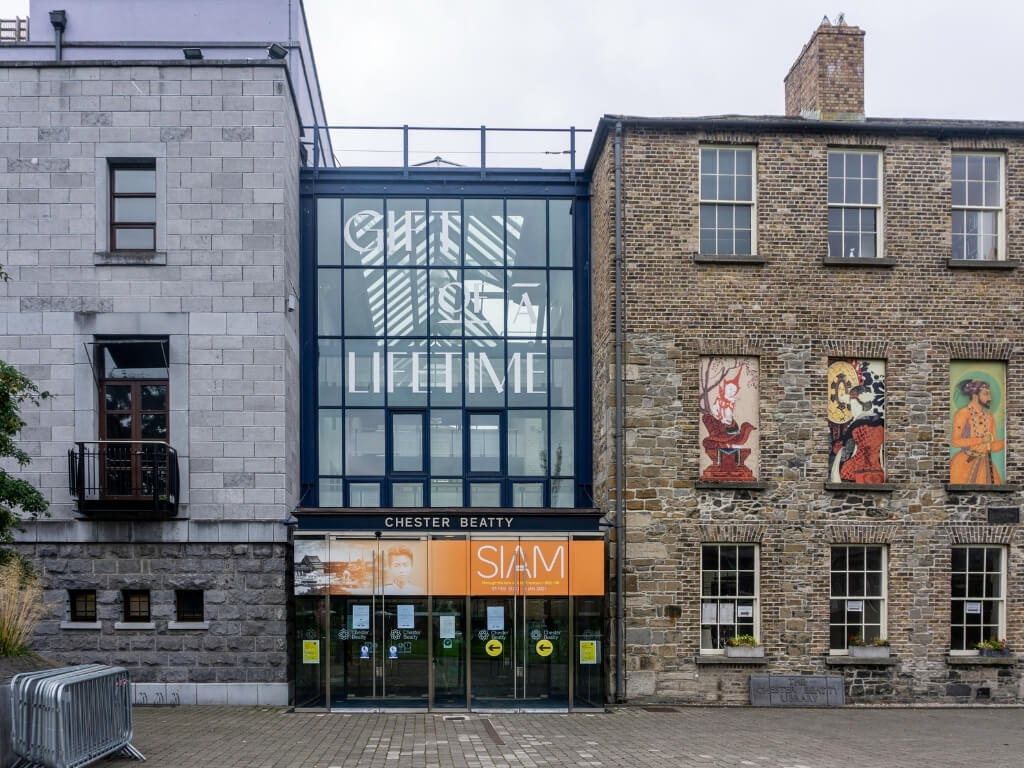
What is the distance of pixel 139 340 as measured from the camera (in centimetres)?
1722

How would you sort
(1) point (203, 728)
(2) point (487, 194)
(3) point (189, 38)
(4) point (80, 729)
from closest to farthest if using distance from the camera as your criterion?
(4) point (80, 729) → (1) point (203, 728) → (2) point (487, 194) → (3) point (189, 38)

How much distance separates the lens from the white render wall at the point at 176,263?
1702cm

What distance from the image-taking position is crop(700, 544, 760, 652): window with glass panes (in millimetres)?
17203

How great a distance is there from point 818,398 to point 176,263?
12.2m

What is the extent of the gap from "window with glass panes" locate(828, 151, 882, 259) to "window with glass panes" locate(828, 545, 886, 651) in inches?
224

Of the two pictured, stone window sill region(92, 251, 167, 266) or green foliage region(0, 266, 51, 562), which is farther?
stone window sill region(92, 251, 167, 266)

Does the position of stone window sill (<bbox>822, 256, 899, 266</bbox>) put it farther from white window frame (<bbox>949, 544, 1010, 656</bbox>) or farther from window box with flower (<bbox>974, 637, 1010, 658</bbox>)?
window box with flower (<bbox>974, 637, 1010, 658</bbox>)

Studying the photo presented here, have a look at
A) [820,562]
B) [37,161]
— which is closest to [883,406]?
[820,562]

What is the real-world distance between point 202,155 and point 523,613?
33.8ft

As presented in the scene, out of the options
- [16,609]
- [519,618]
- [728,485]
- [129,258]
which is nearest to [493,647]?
[519,618]

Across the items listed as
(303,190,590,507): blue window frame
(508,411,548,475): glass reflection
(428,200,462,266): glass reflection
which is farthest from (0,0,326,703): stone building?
(508,411,548,475): glass reflection

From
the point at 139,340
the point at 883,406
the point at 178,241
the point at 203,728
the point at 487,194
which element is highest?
the point at 487,194

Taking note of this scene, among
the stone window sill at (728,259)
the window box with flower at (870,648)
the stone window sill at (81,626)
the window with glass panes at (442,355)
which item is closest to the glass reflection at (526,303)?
the window with glass panes at (442,355)

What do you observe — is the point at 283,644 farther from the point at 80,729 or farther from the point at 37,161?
the point at 37,161
